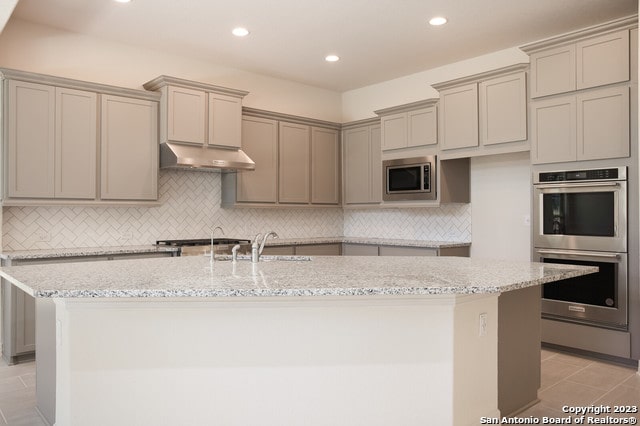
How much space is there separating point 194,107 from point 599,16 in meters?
3.68

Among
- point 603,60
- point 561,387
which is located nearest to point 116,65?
point 603,60

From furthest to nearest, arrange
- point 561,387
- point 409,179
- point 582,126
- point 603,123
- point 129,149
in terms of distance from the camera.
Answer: point 409,179 < point 129,149 < point 582,126 < point 603,123 < point 561,387

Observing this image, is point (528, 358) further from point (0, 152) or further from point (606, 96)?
point (0, 152)

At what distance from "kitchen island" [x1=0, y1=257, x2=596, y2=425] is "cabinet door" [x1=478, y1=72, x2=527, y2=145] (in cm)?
251

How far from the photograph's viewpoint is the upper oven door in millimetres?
3811

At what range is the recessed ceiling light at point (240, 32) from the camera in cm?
461

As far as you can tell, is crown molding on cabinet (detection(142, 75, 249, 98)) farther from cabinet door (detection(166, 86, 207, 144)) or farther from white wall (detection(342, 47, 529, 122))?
white wall (detection(342, 47, 529, 122))

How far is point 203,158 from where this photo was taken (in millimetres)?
4930

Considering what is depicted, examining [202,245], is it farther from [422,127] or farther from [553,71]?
[553,71]

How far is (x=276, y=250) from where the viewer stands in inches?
214

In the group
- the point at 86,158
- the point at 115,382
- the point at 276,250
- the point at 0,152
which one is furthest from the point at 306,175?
the point at 115,382

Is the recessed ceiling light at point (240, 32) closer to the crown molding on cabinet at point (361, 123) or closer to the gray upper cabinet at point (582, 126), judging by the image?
the crown molding on cabinet at point (361, 123)

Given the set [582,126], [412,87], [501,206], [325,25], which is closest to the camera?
[582,126]

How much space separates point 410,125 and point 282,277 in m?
3.65
